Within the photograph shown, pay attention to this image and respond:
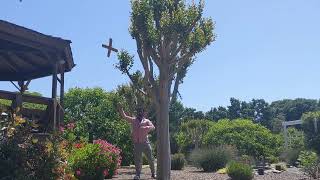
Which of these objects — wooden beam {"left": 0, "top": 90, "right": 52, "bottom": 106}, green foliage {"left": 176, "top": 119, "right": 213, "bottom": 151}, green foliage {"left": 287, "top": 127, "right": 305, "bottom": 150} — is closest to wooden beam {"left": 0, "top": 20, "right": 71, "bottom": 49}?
wooden beam {"left": 0, "top": 90, "right": 52, "bottom": 106}

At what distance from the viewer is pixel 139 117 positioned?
41.7 ft

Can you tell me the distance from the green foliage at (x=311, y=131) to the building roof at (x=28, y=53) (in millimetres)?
16121

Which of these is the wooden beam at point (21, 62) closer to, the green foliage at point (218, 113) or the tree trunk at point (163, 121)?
the tree trunk at point (163, 121)

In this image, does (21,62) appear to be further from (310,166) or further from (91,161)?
(310,166)

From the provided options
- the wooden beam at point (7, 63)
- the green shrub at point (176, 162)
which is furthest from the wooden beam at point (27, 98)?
the green shrub at point (176, 162)

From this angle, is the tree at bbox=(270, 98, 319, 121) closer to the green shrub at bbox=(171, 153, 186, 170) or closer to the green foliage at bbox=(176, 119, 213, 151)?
the green foliage at bbox=(176, 119, 213, 151)

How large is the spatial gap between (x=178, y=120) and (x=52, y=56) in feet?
153

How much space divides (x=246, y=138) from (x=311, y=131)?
5.34m

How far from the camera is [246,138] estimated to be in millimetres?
31062

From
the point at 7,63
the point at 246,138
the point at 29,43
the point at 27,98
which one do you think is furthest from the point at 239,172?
the point at 246,138

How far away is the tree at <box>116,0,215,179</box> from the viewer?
504 inches

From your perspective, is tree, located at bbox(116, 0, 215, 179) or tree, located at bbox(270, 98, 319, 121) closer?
tree, located at bbox(116, 0, 215, 179)

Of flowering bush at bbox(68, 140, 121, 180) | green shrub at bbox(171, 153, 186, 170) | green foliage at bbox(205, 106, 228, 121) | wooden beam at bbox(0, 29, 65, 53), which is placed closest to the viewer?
wooden beam at bbox(0, 29, 65, 53)

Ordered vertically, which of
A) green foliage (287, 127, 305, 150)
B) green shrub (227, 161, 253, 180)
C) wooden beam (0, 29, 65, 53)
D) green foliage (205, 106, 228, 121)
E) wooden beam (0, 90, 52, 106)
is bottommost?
green shrub (227, 161, 253, 180)
